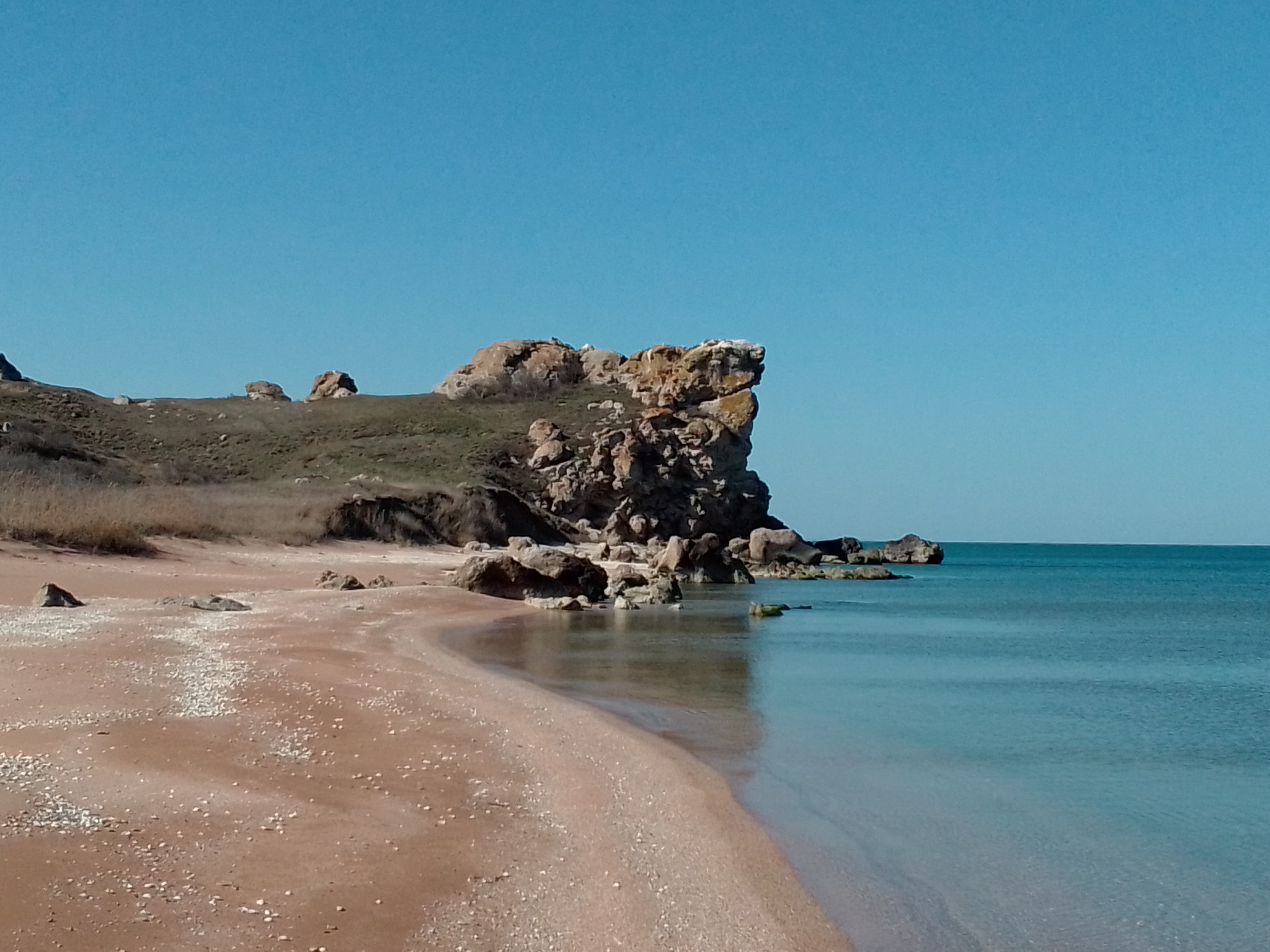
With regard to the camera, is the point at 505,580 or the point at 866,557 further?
the point at 866,557

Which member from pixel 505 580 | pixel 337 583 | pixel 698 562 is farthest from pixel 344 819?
pixel 698 562

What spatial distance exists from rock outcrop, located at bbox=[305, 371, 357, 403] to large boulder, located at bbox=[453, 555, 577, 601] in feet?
189

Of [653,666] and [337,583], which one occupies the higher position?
[337,583]

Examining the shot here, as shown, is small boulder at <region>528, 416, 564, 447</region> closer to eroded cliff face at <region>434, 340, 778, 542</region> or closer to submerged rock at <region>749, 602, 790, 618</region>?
eroded cliff face at <region>434, 340, 778, 542</region>

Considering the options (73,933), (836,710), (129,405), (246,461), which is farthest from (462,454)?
(73,933)

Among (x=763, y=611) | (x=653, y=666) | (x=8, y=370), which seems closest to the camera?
(x=653, y=666)

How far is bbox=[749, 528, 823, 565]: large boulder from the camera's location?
58375 mm

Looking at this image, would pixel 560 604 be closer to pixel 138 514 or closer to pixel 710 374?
pixel 138 514

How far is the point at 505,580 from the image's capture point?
29.1 meters

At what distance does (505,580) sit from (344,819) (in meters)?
22.7

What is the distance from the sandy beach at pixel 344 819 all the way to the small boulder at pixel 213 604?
5075 mm

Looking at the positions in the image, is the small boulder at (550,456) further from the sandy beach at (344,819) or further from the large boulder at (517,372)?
the sandy beach at (344,819)

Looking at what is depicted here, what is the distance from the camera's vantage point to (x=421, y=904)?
209 inches

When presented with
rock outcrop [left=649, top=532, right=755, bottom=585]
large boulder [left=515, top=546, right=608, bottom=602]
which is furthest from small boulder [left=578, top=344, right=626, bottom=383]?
large boulder [left=515, top=546, right=608, bottom=602]
